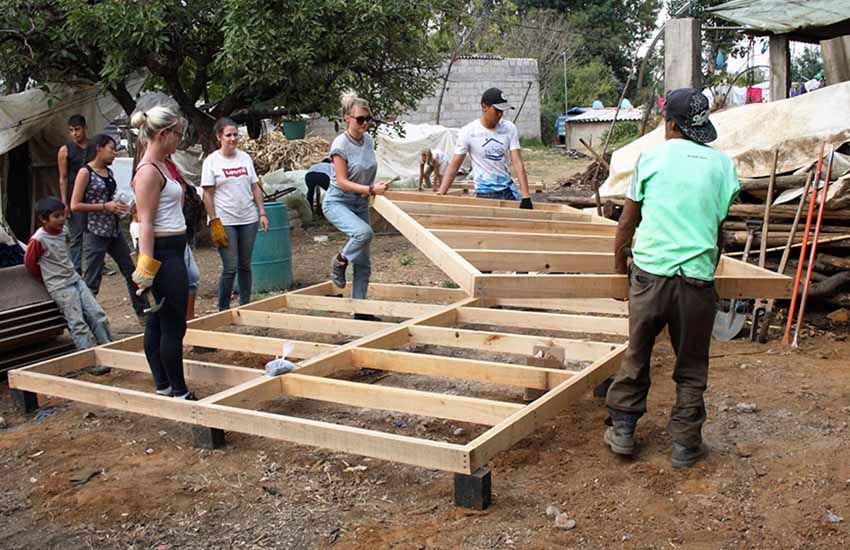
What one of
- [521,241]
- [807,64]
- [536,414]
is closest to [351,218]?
[521,241]

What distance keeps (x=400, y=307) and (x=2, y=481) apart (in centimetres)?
298

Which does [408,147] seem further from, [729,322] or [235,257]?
[729,322]

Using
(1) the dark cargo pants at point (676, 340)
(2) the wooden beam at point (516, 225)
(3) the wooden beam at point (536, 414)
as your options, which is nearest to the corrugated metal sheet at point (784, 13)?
(2) the wooden beam at point (516, 225)

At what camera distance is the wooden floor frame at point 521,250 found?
4027 millimetres

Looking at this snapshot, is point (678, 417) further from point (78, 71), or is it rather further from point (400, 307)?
point (78, 71)

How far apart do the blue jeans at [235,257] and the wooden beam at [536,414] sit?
3.00m

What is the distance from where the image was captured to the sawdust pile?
16875 mm

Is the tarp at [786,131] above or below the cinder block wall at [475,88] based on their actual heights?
below

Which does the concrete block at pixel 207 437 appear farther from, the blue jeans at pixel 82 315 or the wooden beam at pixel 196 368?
the blue jeans at pixel 82 315

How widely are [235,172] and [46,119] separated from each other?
18.6ft

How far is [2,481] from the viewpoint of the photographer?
4051mm

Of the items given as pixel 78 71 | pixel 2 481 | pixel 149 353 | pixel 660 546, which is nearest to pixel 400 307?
pixel 149 353

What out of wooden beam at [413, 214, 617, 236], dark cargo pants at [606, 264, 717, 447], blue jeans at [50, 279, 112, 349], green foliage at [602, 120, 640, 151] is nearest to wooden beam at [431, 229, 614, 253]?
wooden beam at [413, 214, 617, 236]

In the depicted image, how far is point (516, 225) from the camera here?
586cm
